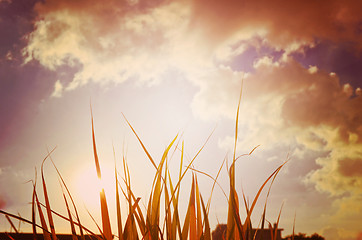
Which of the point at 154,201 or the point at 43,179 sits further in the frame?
the point at 154,201

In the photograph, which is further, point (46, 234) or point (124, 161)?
point (124, 161)

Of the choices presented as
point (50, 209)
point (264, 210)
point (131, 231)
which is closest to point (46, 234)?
point (50, 209)

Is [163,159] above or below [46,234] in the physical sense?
above

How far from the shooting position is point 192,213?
1159 mm

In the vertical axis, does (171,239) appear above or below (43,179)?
below

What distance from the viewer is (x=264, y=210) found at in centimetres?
101

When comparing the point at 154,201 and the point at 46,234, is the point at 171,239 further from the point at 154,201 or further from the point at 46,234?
the point at 46,234

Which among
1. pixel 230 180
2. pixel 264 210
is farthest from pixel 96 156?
pixel 264 210

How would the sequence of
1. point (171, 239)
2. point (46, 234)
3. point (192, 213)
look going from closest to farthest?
1. point (46, 234)
2. point (171, 239)
3. point (192, 213)

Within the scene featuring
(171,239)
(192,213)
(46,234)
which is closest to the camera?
(46,234)

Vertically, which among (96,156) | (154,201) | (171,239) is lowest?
(171,239)

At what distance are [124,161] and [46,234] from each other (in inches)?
13.0

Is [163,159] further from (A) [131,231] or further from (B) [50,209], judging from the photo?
(B) [50,209]

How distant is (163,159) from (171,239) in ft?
0.81
